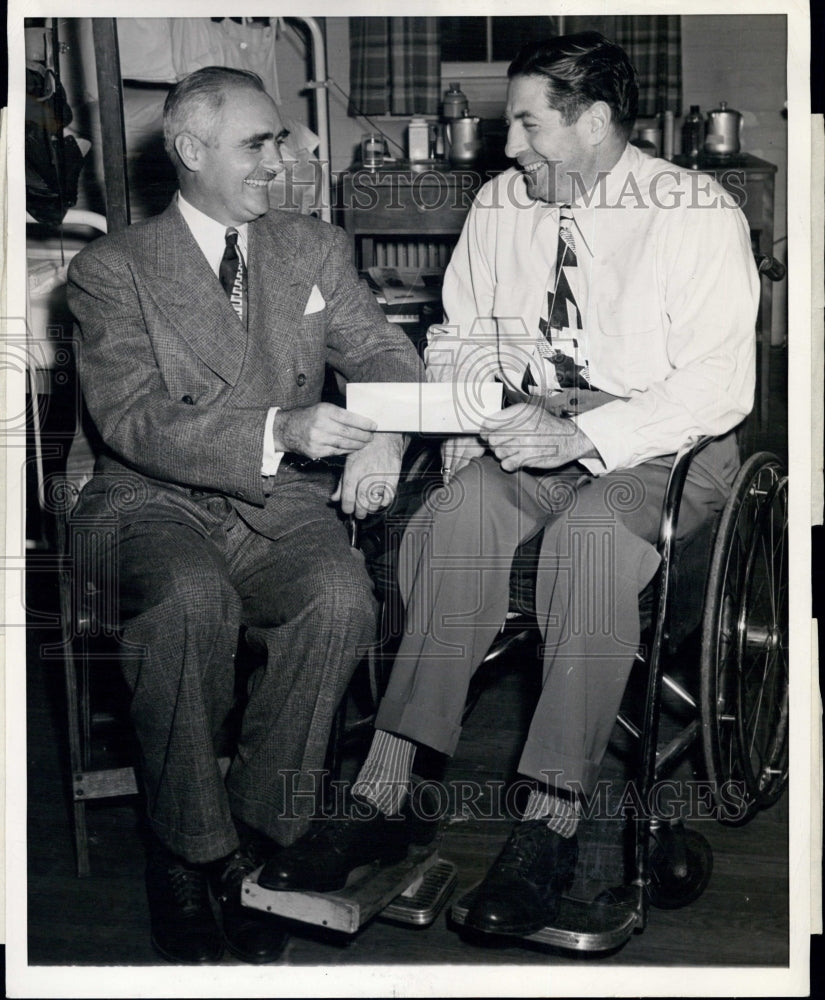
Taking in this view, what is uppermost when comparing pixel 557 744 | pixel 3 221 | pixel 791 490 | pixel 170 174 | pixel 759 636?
pixel 170 174

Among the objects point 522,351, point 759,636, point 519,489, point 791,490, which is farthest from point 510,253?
point 759,636

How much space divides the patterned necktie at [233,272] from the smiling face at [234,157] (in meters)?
0.05

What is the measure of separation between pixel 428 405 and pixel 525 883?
0.78 m

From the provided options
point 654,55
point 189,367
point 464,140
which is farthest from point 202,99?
point 654,55

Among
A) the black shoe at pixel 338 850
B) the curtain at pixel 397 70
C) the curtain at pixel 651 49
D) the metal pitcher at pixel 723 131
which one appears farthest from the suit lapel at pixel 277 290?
the metal pitcher at pixel 723 131

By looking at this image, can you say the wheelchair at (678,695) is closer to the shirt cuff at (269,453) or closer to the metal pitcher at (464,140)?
the shirt cuff at (269,453)

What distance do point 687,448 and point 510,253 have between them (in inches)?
23.8

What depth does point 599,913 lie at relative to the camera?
66.5 inches

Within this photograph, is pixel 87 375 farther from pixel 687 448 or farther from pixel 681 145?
pixel 681 145

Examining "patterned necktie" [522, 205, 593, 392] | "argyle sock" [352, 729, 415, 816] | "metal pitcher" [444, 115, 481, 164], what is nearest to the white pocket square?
"patterned necktie" [522, 205, 593, 392]

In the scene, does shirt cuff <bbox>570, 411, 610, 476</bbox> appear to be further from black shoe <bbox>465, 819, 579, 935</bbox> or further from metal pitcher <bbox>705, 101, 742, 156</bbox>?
metal pitcher <bbox>705, 101, 742, 156</bbox>

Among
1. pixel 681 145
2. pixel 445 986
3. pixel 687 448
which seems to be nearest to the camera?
pixel 445 986

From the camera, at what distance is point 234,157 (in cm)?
199

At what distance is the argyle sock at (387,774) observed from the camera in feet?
5.86
